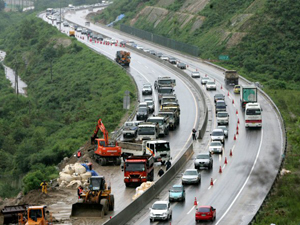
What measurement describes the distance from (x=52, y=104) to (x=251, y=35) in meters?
41.3

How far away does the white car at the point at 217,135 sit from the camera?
66.4 meters

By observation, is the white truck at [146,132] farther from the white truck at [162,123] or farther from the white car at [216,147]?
the white car at [216,147]

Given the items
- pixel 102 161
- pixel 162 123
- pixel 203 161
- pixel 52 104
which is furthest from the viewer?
pixel 52 104

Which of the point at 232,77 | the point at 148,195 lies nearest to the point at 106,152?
the point at 148,195

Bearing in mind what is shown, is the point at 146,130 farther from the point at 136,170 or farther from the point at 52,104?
the point at 52,104

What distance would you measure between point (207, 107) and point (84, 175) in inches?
1300

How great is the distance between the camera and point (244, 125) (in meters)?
74.6

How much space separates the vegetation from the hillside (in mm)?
21873

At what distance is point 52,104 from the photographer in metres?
123

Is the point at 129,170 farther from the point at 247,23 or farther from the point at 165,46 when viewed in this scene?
the point at 165,46

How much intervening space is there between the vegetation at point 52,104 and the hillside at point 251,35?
71.8 ft

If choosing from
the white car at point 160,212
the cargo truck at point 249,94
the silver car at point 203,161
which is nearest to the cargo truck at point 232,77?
the cargo truck at point 249,94

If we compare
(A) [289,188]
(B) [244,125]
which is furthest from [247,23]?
(A) [289,188]

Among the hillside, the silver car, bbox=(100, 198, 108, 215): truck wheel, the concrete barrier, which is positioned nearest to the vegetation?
the concrete barrier
